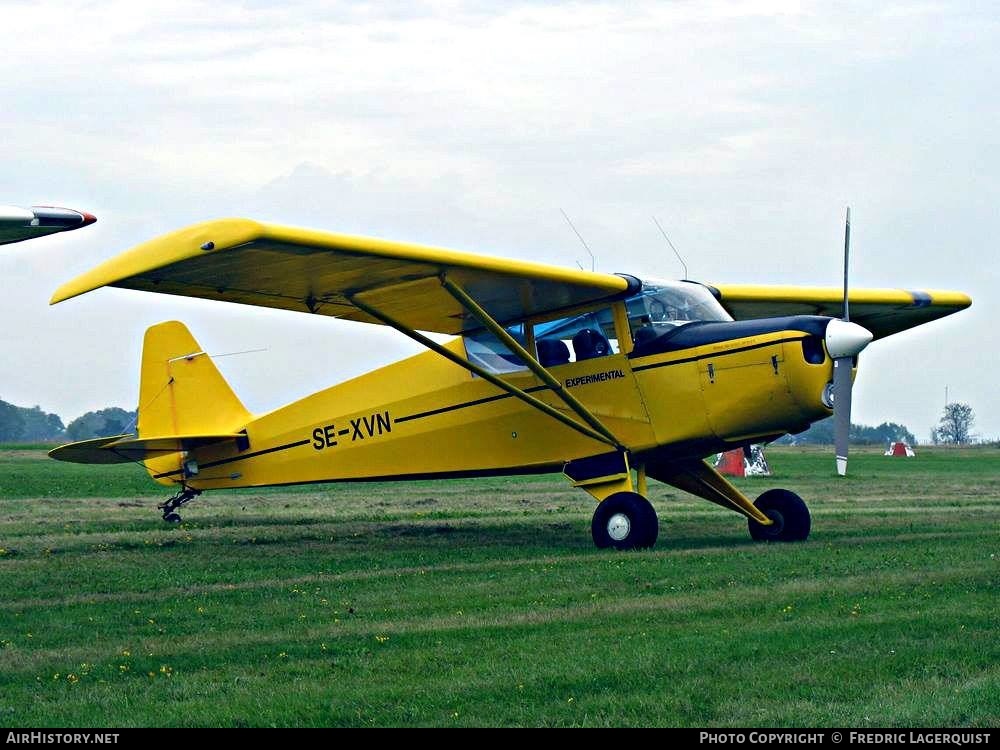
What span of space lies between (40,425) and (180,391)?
14793 cm

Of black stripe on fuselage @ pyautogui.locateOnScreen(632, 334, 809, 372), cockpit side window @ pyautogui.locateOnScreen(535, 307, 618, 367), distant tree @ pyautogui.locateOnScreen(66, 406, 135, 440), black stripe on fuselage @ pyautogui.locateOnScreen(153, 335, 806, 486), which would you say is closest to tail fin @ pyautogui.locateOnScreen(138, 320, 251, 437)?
black stripe on fuselage @ pyautogui.locateOnScreen(153, 335, 806, 486)

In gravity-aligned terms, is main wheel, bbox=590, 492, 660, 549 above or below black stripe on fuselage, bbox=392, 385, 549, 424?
below

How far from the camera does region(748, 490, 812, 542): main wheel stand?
47.9ft

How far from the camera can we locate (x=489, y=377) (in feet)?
47.8

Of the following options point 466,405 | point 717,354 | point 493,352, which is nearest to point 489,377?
point 493,352

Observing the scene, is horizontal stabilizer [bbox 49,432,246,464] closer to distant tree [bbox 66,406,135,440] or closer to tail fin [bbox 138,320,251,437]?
tail fin [bbox 138,320,251,437]

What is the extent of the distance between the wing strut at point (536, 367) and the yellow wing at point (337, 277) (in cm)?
31

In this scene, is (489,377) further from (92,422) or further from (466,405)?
(92,422)

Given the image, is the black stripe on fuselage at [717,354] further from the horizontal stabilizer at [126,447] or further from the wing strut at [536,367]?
the horizontal stabilizer at [126,447]

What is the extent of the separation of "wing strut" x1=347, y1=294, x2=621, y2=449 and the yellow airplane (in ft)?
0.09

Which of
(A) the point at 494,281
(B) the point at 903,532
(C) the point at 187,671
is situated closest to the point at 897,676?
(C) the point at 187,671

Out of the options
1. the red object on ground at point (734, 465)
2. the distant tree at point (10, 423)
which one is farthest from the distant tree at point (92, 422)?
the red object on ground at point (734, 465)

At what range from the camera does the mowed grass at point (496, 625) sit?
6.64 metres

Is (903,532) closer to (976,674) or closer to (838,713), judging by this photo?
(976,674)
